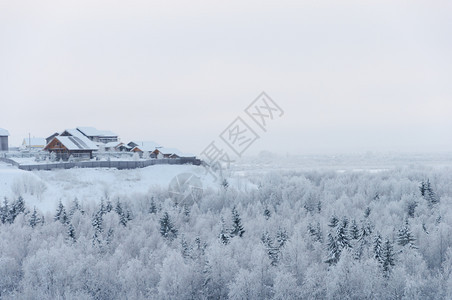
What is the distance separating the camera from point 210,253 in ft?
89.2

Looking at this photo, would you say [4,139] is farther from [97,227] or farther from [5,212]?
[97,227]

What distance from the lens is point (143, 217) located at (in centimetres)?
4138

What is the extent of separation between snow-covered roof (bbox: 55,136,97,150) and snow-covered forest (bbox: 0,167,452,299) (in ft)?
37.4

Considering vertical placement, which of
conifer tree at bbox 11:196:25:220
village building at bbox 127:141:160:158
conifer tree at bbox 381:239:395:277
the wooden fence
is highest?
village building at bbox 127:141:160:158

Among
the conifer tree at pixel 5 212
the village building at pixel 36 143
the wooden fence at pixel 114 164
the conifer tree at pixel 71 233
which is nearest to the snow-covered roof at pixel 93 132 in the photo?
the village building at pixel 36 143

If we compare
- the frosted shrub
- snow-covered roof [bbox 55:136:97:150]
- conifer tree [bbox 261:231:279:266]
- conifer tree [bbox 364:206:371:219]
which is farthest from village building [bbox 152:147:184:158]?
conifer tree [bbox 261:231:279:266]

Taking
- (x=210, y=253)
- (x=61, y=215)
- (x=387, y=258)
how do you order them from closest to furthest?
(x=210, y=253)
(x=387, y=258)
(x=61, y=215)

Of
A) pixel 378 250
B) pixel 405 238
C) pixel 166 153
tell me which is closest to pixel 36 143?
pixel 166 153

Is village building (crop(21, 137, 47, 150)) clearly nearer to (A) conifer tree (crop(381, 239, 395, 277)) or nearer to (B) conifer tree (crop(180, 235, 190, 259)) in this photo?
(B) conifer tree (crop(180, 235, 190, 259))

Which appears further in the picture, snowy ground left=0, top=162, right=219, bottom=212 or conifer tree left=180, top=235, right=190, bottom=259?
snowy ground left=0, top=162, right=219, bottom=212

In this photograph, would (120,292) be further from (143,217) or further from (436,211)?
(436,211)

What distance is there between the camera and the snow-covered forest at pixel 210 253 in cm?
2422

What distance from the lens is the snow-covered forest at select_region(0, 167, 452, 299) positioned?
79.5ft

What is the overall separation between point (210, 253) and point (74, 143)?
34265mm
